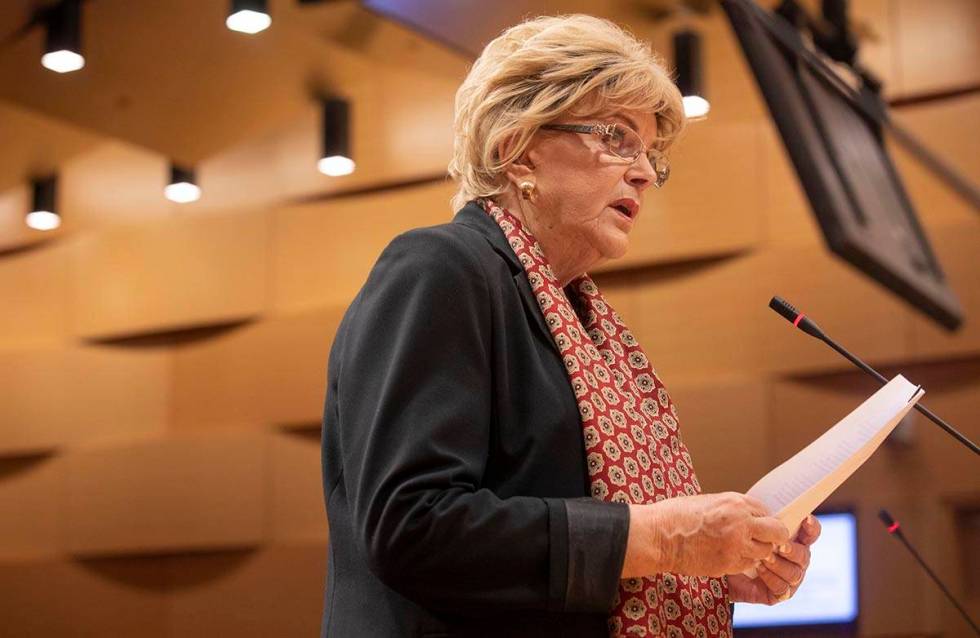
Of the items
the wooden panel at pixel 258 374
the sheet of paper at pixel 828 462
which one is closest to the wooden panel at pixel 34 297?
the wooden panel at pixel 258 374

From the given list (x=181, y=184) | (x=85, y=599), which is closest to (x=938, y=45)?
(x=181, y=184)

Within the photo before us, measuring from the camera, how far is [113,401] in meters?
5.89

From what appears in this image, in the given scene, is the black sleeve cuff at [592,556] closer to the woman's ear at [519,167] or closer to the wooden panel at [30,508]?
the woman's ear at [519,167]

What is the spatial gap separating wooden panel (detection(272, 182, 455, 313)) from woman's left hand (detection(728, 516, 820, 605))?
3.69 m

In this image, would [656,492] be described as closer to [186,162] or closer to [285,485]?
[285,485]

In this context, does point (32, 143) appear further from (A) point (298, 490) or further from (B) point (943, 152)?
(B) point (943, 152)

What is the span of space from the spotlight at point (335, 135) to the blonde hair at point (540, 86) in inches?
141

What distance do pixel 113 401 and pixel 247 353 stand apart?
2.60 feet

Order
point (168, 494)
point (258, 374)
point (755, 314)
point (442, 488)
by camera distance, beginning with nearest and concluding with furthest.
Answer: point (442, 488), point (755, 314), point (258, 374), point (168, 494)

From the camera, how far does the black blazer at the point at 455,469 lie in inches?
47.4

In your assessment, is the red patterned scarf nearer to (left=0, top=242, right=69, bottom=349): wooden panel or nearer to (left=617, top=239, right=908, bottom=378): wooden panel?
(left=617, top=239, right=908, bottom=378): wooden panel

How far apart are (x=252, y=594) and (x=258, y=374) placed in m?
0.90

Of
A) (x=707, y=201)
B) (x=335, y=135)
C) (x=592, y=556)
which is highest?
(x=335, y=135)

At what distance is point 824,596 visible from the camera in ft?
13.4
